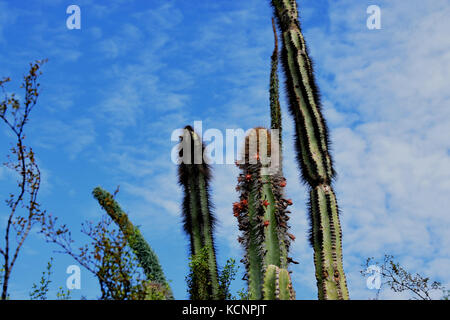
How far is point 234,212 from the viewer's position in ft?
30.7

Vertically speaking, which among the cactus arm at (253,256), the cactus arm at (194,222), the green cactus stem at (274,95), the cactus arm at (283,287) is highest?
the green cactus stem at (274,95)

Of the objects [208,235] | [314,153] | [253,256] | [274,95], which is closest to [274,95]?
[274,95]

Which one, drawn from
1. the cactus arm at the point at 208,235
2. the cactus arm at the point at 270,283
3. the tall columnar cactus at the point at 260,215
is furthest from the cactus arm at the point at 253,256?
the cactus arm at the point at 208,235

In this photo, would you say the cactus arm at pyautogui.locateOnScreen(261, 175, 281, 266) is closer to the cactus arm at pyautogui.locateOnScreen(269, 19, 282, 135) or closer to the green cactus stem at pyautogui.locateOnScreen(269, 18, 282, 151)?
the green cactus stem at pyautogui.locateOnScreen(269, 18, 282, 151)

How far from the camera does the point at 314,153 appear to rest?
10289 mm

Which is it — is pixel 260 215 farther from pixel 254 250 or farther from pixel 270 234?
pixel 254 250

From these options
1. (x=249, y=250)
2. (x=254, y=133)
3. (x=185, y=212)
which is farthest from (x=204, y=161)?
(x=249, y=250)

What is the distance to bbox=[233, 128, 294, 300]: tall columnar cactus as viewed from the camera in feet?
28.3

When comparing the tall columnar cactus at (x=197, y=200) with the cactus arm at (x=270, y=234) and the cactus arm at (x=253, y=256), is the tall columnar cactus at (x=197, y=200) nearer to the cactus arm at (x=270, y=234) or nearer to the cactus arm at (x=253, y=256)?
the cactus arm at (x=253, y=256)

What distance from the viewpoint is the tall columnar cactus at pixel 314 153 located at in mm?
9320

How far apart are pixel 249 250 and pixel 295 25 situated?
529 centimetres

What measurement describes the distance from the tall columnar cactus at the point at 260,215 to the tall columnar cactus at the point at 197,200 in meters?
2.53

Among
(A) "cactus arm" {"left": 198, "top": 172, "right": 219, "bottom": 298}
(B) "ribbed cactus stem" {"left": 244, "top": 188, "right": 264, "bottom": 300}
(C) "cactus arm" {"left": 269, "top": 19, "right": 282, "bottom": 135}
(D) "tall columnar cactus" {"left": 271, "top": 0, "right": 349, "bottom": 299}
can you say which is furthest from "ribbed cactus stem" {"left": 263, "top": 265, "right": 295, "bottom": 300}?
(A) "cactus arm" {"left": 198, "top": 172, "right": 219, "bottom": 298}
